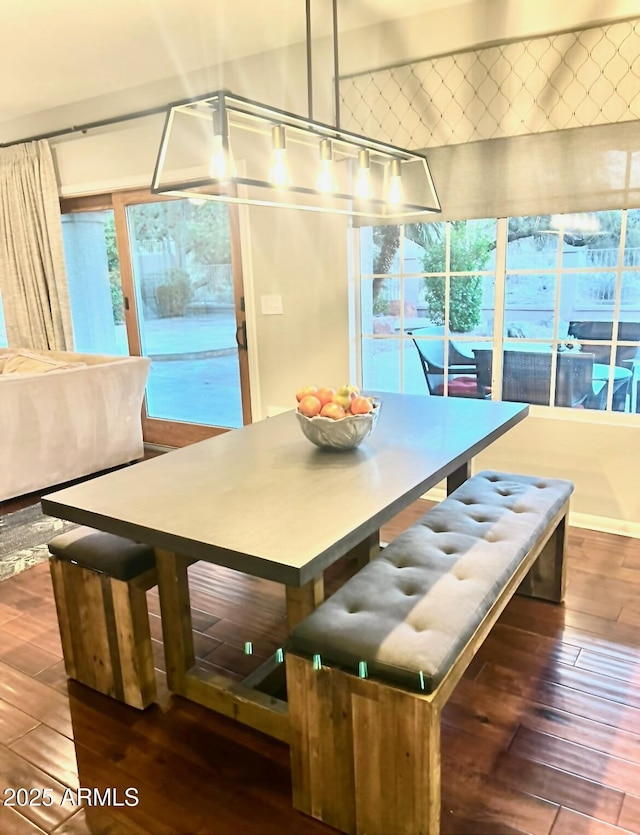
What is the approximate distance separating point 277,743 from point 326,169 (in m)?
1.84

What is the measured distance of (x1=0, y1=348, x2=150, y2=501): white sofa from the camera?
387 cm

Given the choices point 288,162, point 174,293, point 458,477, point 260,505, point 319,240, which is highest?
point 288,162

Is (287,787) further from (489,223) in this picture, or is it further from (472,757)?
(489,223)

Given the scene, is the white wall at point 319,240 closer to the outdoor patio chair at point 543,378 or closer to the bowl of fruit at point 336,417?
the outdoor patio chair at point 543,378

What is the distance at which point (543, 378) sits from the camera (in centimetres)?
346

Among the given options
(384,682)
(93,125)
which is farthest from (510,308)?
(93,125)

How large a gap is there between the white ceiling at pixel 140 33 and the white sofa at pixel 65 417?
74.0 inches

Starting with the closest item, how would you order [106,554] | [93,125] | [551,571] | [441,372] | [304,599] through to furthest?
1. [304,599]
2. [106,554]
3. [551,571]
4. [441,372]
5. [93,125]

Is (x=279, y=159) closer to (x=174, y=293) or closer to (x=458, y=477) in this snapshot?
(x=458, y=477)

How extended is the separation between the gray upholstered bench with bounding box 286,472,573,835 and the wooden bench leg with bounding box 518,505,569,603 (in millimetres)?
769

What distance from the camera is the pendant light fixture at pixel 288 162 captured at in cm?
177

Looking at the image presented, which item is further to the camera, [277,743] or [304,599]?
[277,743]

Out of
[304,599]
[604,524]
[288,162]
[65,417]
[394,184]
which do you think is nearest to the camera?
[304,599]

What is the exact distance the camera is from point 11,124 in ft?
17.8
